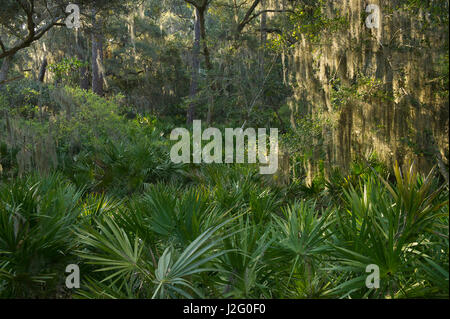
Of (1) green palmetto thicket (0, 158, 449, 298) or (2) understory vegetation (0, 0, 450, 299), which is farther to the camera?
(2) understory vegetation (0, 0, 450, 299)

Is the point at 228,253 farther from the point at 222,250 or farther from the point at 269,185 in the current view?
the point at 269,185

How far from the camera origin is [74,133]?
446 inches

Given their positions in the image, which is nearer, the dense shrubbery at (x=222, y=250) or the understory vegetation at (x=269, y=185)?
the dense shrubbery at (x=222, y=250)

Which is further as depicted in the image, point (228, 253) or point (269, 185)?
point (269, 185)

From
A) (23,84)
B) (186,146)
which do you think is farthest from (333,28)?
(23,84)

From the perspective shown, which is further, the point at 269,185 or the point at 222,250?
the point at 269,185

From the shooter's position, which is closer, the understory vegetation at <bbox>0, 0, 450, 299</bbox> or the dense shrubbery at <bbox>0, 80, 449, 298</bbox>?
the dense shrubbery at <bbox>0, 80, 449, 298</bbox>

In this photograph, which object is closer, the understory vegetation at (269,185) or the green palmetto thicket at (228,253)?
the green palmetto thicket at (228,253)

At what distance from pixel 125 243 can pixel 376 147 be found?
4.90m

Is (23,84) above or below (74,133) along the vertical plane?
above

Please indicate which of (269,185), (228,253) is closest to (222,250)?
(228,253)

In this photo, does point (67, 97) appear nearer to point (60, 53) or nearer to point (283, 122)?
point (283, 122)
